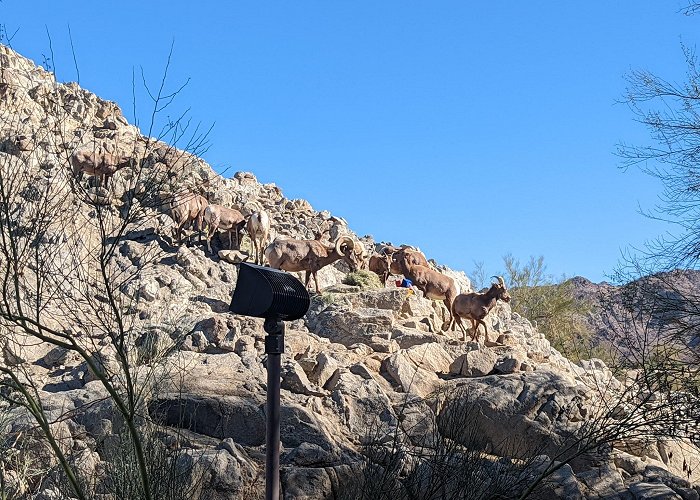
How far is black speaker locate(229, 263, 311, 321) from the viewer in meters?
5.78

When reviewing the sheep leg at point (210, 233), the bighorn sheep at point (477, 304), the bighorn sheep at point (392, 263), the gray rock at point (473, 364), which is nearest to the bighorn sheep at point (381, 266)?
the bighorn sheep at point (392, 263)

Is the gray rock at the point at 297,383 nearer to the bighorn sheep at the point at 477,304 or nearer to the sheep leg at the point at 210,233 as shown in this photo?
the bighorn sheep at the point at 477,304

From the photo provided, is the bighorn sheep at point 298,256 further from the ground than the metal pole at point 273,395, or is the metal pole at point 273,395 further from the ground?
the bighorn sheep at point 298,256

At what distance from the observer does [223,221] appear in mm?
25875

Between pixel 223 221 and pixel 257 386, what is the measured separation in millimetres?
12403

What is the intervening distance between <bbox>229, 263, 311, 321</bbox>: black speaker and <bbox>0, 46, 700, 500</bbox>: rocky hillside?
32.1 inches

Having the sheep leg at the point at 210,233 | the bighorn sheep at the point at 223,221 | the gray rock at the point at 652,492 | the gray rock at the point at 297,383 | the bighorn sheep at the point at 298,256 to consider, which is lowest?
the gray rock at the point at 652,492

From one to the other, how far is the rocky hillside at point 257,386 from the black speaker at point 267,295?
0.81 m

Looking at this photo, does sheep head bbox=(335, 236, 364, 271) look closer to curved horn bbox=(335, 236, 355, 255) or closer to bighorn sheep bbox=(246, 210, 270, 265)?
curved horn bbox=(335, 236, 355, 255)

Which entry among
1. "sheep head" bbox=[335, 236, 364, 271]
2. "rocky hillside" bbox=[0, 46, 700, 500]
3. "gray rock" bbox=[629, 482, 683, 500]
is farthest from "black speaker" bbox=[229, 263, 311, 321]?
"sheep head" bbox=[335, 236, 364, 271]

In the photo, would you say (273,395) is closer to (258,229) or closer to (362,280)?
(362,280)

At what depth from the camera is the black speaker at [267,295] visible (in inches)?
227

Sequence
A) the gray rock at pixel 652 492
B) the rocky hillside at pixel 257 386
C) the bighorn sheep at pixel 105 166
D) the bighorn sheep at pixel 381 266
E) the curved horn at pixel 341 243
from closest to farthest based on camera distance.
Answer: the bighorn sheep at pixel 105 166 → the rocky hillside at pixel 257 386 → the gray rock at pixel 652 492 → the curved horn at pixel 341 243 → the bighorn sheep at pixel 381 266

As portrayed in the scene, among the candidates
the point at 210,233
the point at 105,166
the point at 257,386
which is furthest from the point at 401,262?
the point at 105,166
